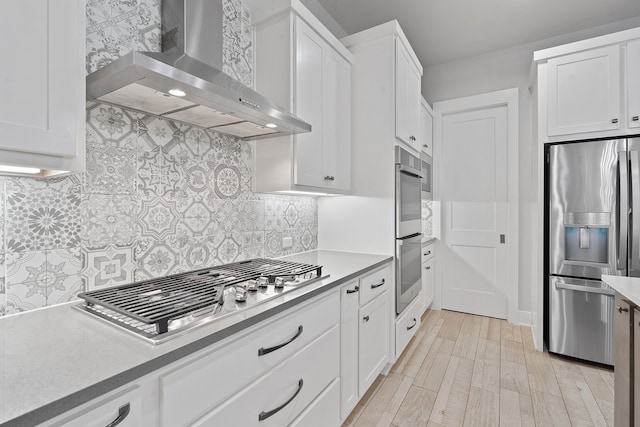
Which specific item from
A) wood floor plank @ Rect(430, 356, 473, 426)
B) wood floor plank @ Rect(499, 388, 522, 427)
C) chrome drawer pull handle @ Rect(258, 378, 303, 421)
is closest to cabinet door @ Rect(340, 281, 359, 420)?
chrome drawer pull handle @ Rect(258, 378, 303, 421)

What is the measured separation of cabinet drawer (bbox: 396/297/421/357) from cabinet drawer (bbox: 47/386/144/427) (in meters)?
1.95

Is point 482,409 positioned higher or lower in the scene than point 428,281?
lower

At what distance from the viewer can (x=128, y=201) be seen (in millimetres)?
1318

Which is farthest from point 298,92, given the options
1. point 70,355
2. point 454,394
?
point 454,394

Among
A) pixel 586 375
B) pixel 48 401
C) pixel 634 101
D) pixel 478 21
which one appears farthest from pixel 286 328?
pixel 478 21

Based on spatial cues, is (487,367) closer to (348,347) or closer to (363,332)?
(363,332)

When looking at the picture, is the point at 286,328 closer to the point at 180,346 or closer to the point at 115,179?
the point at 180,346

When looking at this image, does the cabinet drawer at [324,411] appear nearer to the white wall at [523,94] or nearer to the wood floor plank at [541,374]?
the wood floor plank at [541,374]

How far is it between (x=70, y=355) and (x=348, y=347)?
1287 mm

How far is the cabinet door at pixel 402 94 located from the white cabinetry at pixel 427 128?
2.94ft

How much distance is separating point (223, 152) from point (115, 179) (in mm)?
603

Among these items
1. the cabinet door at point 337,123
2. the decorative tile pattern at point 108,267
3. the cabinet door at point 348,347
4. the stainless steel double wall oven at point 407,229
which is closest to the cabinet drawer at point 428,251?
the stainless steel double wall oven at point 407,229

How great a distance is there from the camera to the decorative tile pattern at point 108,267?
1198 mm

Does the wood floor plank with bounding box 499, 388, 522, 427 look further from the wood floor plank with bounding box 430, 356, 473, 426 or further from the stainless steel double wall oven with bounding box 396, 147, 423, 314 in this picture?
the stainless steel double wall oven with bounding box 396, 147, 423, 314
